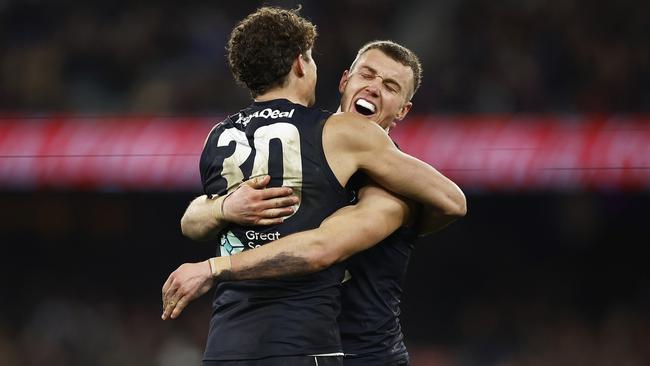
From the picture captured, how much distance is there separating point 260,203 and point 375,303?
2.26ft

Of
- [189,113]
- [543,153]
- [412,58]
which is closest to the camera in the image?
[412,58]

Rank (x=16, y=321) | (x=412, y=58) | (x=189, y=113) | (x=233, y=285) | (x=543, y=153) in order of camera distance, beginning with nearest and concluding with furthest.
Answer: (x=233, y=285)
(x=412, y=58)
(x=543, y=153)
(x=189, y=113)
(x=16, y=321)

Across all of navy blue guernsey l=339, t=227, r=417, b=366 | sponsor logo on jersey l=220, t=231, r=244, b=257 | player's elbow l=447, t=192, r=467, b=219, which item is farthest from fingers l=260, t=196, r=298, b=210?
player's elbow l=447, t=192, r=467, b=219

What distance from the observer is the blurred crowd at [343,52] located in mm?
8625

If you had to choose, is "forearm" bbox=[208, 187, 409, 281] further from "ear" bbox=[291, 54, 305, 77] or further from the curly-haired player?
"ear" bbox=[291, 54, 305, 77]

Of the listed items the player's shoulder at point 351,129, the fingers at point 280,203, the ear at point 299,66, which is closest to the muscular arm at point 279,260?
the fingers at point 280,203

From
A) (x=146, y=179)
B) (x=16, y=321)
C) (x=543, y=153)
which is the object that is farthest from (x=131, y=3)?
(x=543, y=153)

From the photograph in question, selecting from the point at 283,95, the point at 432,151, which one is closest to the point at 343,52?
the point at 432,151

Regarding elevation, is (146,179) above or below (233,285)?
above

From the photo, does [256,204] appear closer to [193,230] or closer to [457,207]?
[193,230]

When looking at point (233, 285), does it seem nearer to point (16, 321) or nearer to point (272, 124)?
point (272, 124)

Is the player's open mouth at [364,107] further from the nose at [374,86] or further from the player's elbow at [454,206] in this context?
the player's elbow at [454,206]

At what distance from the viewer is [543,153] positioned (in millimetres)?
8016

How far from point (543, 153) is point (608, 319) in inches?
69.6
